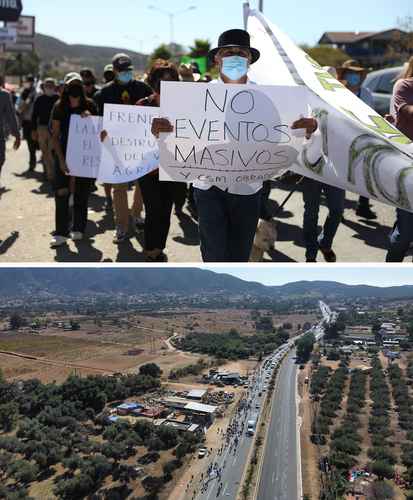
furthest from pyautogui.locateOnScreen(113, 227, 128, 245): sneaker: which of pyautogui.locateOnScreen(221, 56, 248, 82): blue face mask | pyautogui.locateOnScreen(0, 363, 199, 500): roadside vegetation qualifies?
pyautogui.locateOnScreen(0, 363, 199, 500): roadside vegetation

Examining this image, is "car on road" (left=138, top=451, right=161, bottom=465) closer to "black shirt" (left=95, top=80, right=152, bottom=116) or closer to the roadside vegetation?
the roadside vegetation

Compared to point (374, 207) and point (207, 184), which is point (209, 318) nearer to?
point (207, 184)

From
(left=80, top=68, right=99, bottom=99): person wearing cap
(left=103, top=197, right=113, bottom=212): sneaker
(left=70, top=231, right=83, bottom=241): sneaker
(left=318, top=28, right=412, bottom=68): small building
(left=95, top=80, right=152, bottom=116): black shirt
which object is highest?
(left=318, top=28, right=412, bottom=68): small building

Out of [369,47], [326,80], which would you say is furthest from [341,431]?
[369,47]

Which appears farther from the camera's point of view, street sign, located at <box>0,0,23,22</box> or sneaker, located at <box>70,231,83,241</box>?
street sign, located at <box>0,0,23,22</box>

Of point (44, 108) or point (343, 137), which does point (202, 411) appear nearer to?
point (343, 137)

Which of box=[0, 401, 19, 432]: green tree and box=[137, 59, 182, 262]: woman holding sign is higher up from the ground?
box=[137, 59, 182, 262]: woman holding sign
